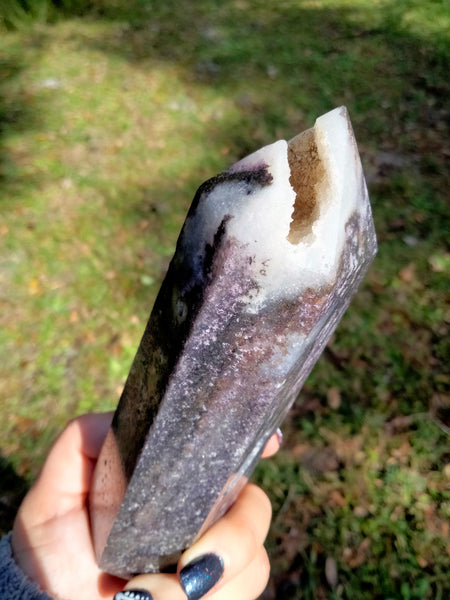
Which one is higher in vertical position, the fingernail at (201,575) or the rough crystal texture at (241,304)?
the rough crystal texture at (241,304)

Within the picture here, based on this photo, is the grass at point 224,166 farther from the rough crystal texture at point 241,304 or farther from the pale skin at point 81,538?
the rough crystal texture at point 241,304

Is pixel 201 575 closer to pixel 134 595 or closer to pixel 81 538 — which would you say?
pixel 134 595

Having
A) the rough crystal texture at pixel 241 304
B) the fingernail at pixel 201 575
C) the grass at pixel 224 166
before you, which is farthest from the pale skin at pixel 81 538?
the grass at pixel 224 166

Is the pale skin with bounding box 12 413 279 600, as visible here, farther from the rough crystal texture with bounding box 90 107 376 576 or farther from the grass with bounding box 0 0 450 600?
the grass with bounding box 0 0 450 600

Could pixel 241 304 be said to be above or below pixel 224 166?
above

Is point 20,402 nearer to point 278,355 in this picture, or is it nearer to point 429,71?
point 278,355

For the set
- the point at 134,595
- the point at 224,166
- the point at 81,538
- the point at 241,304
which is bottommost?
the point at 224,166

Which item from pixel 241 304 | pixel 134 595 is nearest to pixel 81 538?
pixel 134 595

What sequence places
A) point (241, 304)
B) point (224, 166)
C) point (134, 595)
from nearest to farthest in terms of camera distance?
1. point (241, 304)
2. point (134, 595)
3. point (224, 166)
